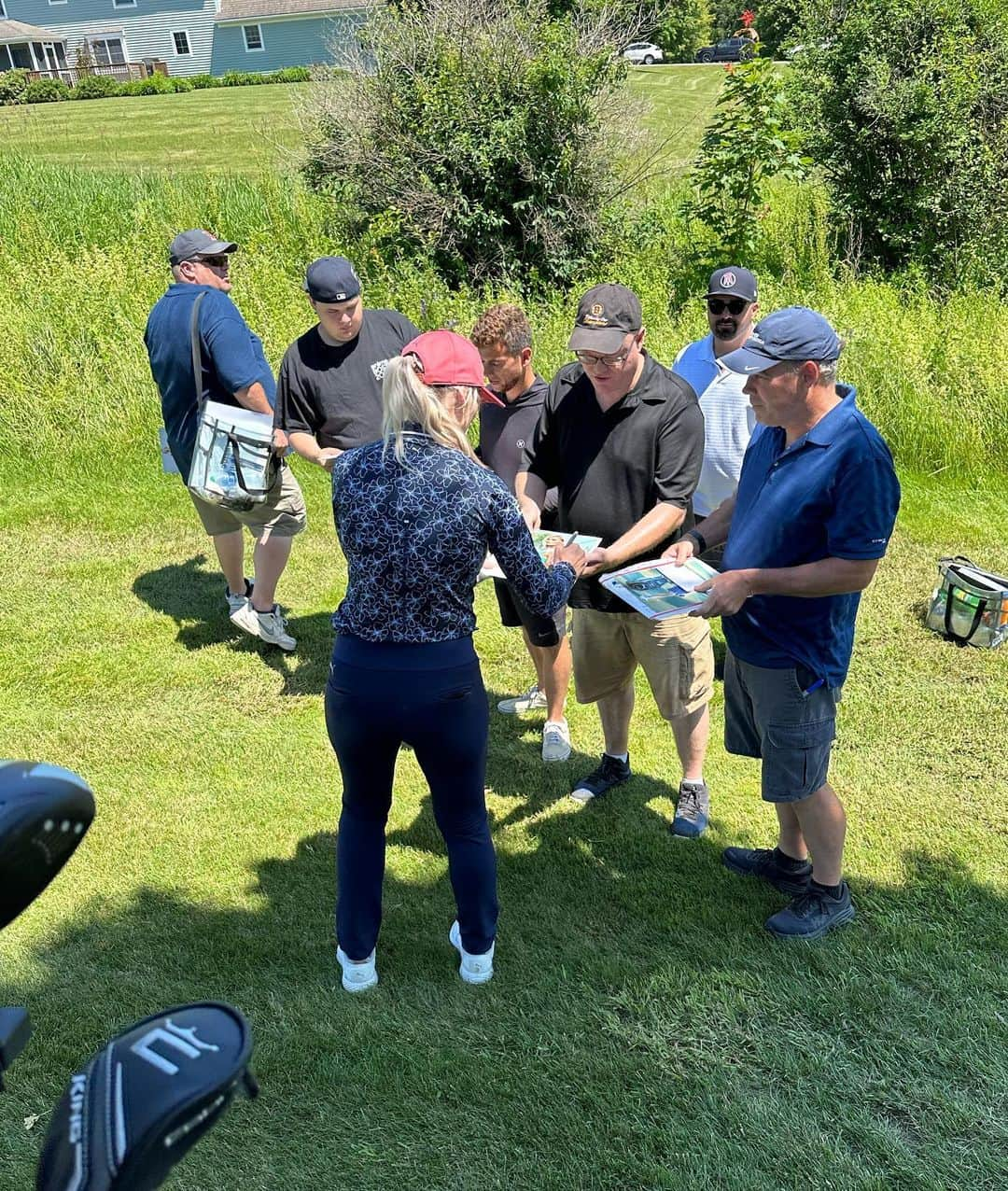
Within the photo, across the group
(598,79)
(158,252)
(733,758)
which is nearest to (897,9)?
(598,79)

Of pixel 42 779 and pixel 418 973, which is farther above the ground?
pixel 42 779

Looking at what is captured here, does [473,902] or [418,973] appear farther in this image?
[418,973]

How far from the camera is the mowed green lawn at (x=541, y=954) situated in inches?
109

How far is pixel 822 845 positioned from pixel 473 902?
1.23 metres

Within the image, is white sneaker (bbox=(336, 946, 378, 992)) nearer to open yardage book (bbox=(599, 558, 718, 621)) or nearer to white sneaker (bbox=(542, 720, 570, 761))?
open yardage book (bbox=(599, 558, 718, 621))

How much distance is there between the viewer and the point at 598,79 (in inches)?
430

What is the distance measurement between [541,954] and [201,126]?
2889 cm

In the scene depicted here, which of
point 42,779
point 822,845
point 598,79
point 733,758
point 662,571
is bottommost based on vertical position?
point 733,758

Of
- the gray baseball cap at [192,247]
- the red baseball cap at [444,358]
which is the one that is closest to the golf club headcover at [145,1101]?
the red baseball cap at [444,358]

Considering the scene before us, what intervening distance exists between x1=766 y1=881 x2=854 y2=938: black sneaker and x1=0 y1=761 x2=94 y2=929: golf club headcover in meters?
2.83

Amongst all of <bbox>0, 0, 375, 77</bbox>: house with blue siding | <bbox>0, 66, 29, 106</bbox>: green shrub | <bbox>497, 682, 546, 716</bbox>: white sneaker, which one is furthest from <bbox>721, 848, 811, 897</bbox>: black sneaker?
<bbox>0, 0, 375, 77</bbox>: house with blue siding

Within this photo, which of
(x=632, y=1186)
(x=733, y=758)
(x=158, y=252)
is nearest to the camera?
(x=632, y=1186)

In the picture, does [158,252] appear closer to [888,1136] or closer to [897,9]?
[897,9]

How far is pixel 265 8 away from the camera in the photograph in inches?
1796
